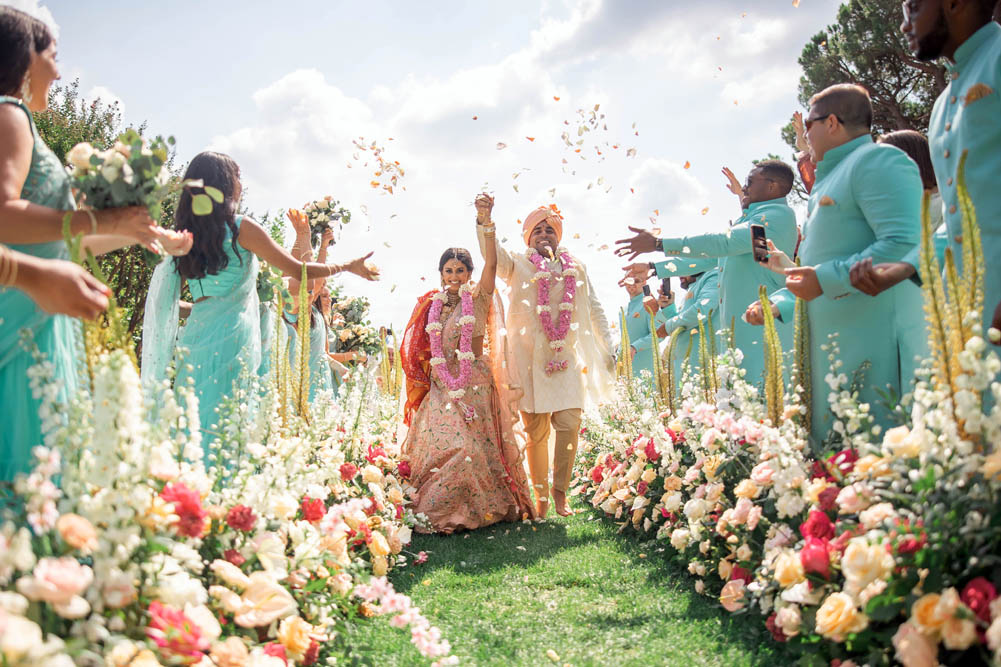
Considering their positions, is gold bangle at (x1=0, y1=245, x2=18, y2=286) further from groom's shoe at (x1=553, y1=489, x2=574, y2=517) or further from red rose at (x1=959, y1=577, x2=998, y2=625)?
groom's shoe at (x1=553, y1=489, x2=574, y2=517)

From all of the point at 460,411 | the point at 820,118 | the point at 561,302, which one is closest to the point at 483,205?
the point at 561,302

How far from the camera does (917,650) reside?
171cm

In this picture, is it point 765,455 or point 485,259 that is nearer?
point 765,455

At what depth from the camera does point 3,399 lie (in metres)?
2.12

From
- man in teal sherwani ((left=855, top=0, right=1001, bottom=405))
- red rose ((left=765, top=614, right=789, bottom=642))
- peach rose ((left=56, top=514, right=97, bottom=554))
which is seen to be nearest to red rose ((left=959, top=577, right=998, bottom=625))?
man in teal sherwani ((left=855, top=0, right=1001, bottom=405))

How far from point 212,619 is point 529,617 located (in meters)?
2.09

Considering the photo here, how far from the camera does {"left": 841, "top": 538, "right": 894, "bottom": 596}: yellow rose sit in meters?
1.86

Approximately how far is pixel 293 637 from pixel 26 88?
6.28 feet

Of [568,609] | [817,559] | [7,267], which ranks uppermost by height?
[7,267]

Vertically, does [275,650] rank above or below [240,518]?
below

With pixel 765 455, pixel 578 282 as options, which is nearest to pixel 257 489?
pixel 765 455

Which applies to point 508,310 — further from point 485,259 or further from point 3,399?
point 3,399

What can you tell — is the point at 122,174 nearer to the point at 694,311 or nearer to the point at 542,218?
the point at 542,218

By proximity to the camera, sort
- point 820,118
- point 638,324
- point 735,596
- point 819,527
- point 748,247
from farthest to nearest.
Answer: point 638,324 → point 748,247 → point 820,118 → point 735,596 → point 819,527
